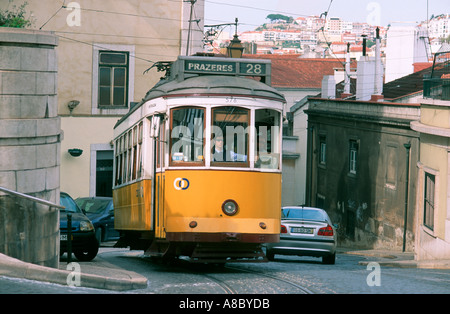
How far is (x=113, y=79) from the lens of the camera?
28.7 meters

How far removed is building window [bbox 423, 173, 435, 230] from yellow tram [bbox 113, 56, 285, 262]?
823 cm

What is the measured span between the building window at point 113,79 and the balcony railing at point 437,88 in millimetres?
11500

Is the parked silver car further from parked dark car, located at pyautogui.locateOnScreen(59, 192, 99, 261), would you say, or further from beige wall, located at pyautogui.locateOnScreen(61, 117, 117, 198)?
beige wall, located at pyautogui.locateOnScreen(61, 117, 117, 198)

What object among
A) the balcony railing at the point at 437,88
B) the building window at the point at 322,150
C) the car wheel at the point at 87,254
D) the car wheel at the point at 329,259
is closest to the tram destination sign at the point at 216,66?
the car wheel at the point at 87,254

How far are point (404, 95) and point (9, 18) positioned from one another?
79.2ft

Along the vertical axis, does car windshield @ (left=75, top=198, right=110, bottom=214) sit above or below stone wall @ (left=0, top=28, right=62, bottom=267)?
below

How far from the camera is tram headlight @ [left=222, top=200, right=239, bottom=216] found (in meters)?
13.1

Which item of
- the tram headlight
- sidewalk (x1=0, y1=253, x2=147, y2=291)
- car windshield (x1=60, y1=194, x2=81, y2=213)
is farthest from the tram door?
car windshield (x1=60, y1=194, x2=81, y2=213)

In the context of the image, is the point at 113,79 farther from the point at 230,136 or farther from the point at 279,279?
the point at 279,279

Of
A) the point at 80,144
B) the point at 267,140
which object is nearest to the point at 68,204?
the point at 267,140

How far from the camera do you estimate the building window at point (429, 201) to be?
67.7ft

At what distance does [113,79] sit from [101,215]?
725 cm

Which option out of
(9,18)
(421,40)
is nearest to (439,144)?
(9,18)

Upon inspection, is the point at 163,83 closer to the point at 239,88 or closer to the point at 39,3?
the point at 239,88
